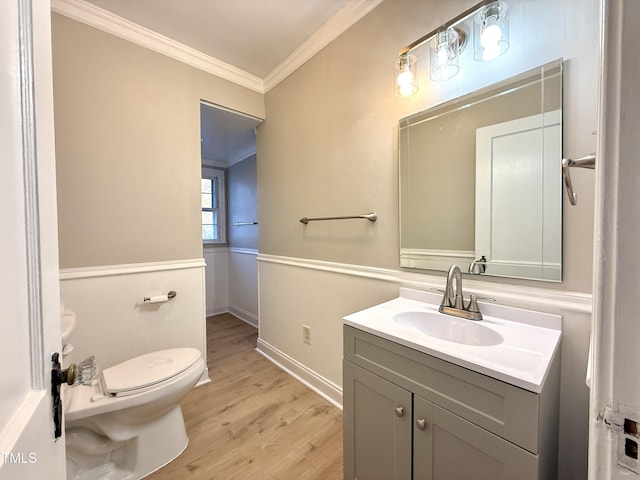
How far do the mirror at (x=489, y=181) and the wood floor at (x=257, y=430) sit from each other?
108 centimetres

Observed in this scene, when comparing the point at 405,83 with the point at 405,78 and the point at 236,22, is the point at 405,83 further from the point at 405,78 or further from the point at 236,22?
the point at 236,22

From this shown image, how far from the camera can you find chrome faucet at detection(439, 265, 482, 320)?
1.12 meters

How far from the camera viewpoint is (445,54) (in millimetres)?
1204

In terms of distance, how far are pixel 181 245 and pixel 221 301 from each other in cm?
207

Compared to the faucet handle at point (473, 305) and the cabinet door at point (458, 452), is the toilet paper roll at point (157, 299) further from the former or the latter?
the faucet handle at point (473, 305)

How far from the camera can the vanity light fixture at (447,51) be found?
1.18 metres

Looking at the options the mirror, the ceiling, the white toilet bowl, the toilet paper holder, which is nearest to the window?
the ceiling

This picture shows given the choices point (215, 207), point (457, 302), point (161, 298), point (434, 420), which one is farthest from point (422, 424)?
point (215, 207)

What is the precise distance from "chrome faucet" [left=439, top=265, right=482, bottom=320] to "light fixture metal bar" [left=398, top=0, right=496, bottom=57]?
3.42ft

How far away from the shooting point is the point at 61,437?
541mm

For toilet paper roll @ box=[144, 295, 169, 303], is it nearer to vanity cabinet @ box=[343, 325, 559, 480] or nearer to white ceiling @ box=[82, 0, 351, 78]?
vanity cabinet @ box=[343, 325, 559, 480]

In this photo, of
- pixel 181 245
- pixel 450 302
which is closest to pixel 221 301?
pixel 181 245

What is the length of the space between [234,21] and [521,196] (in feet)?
6.15

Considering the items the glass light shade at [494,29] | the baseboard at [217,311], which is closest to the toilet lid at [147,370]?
the glass light shade at [494,29]
